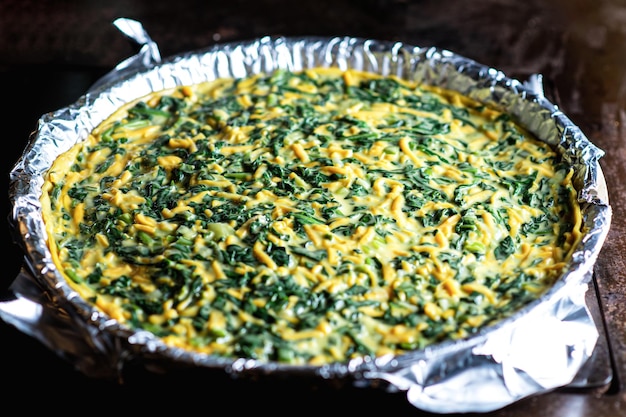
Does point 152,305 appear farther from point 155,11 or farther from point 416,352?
point 155,11

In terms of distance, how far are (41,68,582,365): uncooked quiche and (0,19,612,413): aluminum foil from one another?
4.3 inches

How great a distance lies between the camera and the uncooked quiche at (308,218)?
336 cm

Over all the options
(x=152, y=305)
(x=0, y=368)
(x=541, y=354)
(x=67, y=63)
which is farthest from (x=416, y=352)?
(x=67, y=63)

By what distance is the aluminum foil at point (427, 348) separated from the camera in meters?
3.00

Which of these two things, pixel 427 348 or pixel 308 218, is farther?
pixel 308 218

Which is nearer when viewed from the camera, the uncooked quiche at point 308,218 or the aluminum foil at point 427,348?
the aluminum foil at point 427,348

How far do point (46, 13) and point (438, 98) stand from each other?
360 cm

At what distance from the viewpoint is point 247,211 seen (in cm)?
390

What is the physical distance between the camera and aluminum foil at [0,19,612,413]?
300cm

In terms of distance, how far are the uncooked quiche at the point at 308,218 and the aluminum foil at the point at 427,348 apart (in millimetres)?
109

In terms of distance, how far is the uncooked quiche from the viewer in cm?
336

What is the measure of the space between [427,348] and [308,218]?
1.07 m

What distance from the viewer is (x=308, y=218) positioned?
3.82 m

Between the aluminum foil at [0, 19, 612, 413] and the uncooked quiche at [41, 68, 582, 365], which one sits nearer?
the aluminum foil at [0, 19, 612, 413]
